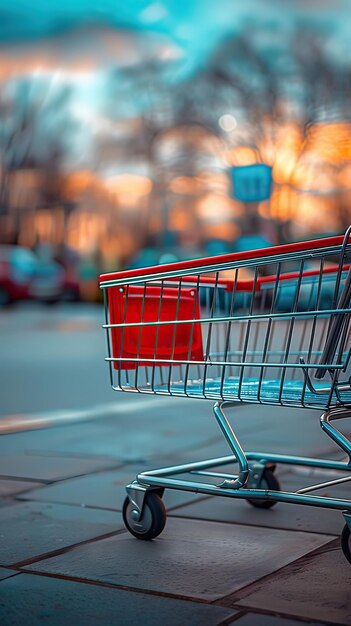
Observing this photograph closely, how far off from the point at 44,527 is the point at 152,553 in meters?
0.58

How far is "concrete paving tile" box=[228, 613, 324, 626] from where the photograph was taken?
281 centimetres

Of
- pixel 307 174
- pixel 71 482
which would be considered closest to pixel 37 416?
pixel 71 482

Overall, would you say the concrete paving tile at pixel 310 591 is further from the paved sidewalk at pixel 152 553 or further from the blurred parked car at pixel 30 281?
the blurred parked car at pixel 30 281

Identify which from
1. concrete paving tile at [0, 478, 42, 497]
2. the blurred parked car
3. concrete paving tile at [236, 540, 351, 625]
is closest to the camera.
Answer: concrete paving tile at [236, 540, 351, 625]

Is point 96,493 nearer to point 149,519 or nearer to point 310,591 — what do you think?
point 149,519

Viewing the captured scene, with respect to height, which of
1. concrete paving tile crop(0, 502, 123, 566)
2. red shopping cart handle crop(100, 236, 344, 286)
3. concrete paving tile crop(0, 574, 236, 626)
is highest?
red shopping cart handle crop(100, 236, 344, 286)

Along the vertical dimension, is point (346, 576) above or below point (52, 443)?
above

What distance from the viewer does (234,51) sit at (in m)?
32.8

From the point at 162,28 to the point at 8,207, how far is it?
18.5 m

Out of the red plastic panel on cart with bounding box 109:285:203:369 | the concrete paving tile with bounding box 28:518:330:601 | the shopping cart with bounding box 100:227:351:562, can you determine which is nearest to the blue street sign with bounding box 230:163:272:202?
the shopping cart with bounding box 100:227:351:562

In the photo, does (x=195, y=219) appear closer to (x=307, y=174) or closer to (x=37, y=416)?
(x=307, y=174)

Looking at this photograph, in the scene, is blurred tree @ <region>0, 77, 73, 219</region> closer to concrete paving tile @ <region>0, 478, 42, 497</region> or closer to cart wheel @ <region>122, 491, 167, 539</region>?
concrete paving tile @ <region>0, 478, 42, 497</region>

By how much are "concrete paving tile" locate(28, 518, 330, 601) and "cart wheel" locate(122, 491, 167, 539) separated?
0.13ft

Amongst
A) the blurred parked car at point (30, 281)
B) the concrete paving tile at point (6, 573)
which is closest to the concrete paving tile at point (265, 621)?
the concrete paving tile at point (6, 573)
